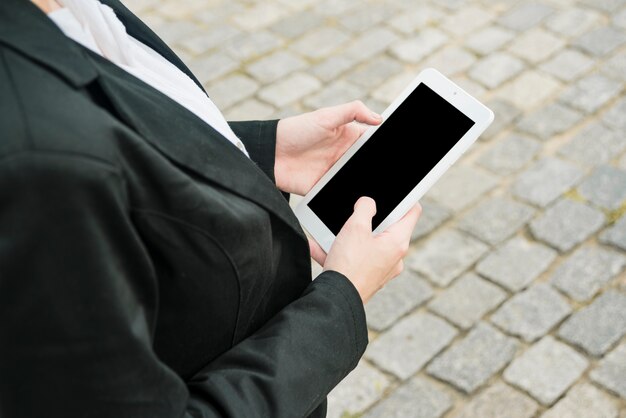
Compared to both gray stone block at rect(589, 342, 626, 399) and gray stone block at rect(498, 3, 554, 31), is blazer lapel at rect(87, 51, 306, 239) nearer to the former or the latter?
gray stone block at rect(589, 342, 626, 399)

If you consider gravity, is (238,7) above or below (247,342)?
below

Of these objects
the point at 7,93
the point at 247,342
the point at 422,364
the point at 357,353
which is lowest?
the point at 422,364

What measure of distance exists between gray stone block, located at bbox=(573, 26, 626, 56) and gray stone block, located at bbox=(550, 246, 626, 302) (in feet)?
5.51

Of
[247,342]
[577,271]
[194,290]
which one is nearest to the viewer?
[194,290]

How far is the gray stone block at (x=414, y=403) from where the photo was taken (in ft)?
11.0

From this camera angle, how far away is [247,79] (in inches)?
201

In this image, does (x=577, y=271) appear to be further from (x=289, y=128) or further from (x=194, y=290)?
(x=194, y=290)

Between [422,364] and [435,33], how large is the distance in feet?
8.29

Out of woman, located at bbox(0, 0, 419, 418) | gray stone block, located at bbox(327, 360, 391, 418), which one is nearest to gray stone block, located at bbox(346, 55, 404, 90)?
gray stone block, located at bbox(327, 360, 391, 418)

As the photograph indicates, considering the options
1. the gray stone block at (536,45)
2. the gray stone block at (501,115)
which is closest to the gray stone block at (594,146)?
the gray stone block at (501,115)

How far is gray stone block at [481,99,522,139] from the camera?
462 cm

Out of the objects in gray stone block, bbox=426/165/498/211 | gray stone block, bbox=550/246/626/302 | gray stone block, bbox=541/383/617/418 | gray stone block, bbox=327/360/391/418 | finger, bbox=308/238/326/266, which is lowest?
gray stone block, bbox=541/383/617/418

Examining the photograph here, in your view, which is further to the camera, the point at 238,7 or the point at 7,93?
the point at 238,7

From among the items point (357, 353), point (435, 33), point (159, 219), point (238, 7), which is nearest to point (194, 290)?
point (159, 219)
